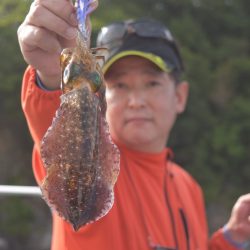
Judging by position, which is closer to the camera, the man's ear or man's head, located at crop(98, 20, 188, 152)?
man's head, located at crop(98, 20, 188, 152)

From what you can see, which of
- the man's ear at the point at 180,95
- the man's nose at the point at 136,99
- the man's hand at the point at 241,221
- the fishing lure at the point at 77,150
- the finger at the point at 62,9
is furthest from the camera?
the man's ear at the point at 180,95

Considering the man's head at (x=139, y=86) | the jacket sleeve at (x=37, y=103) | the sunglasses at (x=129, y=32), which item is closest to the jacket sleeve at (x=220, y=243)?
the man's head at (x=139, y=86)

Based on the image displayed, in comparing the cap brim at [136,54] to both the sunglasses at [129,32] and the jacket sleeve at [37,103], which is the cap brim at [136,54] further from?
the jacket sleeve at [37,103]

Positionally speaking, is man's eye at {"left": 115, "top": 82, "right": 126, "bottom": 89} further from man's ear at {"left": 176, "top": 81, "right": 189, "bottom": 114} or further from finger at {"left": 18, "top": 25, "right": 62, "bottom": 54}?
finger at {"left": 18, "top": 25, "right": 62, "bottom": 54}

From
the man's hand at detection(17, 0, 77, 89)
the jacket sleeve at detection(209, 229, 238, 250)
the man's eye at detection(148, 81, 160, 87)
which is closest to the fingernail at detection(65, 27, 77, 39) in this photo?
the man's hand at detection(17, 0, 77, 89)

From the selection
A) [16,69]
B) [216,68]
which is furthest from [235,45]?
[16,69]

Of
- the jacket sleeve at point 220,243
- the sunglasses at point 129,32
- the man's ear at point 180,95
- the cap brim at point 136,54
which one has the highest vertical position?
the sunglasses at point 129,32

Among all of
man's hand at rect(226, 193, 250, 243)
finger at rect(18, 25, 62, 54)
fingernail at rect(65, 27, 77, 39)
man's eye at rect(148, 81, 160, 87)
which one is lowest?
man's hand at rect(226, 193, 250, 243)
